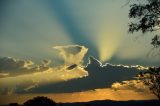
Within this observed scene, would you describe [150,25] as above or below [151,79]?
below

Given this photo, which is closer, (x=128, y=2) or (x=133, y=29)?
(x=128, y=2)

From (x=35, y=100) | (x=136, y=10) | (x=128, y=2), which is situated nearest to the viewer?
(x=128, y=2)

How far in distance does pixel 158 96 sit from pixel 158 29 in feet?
154

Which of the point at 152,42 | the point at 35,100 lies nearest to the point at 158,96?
the point at 152,42

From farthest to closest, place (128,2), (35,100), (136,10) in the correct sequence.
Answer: (35,100) < (136,10) < (128,2)

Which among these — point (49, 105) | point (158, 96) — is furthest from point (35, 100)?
point (158, 96)

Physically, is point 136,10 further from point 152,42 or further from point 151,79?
point 151,79

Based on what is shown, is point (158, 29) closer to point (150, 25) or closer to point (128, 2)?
point (150, 25)

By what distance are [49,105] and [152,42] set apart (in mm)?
144971

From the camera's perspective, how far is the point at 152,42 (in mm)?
39250

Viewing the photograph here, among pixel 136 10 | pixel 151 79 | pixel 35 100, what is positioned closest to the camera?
pixel 136 10

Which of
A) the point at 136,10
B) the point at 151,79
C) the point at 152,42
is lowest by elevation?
the point at 152,42

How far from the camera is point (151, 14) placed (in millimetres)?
38656

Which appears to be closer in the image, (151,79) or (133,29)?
(133,29)
